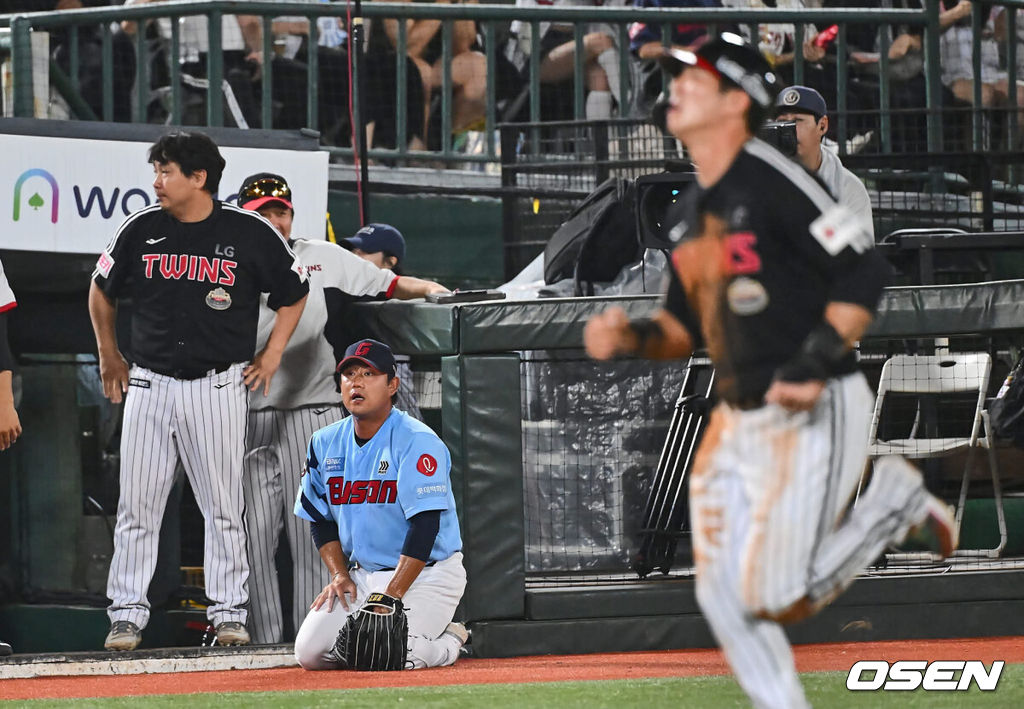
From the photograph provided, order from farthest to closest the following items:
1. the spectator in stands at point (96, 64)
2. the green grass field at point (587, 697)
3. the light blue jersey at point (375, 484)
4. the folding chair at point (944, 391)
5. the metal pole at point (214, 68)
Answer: the spectator in stands at point (96, 64), the metal pole at point (214, 68), the folding chair at point (944, 391), the light blue jersey at point (375, 484), the green grass field at point (587, 697)

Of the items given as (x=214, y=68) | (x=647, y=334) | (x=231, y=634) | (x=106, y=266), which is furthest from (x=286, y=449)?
(x=647, y=334)

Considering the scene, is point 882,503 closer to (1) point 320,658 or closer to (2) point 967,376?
(1) point 320,658

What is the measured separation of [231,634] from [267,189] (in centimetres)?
201

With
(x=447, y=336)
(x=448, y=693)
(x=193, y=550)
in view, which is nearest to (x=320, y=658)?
(x=448, y=693)

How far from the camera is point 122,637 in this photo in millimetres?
6289

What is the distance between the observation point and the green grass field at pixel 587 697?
5.03 meters

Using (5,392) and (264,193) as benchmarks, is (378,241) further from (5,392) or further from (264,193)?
(5,392)

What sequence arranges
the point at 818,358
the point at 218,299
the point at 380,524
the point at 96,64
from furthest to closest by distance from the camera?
the point at 96,64
the point at 218,299
the point at 380,524
the point at 818,358

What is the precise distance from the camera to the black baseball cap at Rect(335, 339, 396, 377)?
618 cm

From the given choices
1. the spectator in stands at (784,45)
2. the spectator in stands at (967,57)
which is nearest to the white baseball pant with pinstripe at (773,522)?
the spectator in stands at (784,45)

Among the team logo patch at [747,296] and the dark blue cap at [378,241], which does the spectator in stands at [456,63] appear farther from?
the team logo patch at [747,296]

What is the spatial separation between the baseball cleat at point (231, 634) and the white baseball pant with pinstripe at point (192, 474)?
3 cm

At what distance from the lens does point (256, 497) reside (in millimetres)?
6883

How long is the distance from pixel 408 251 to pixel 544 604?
3196 millimetres
